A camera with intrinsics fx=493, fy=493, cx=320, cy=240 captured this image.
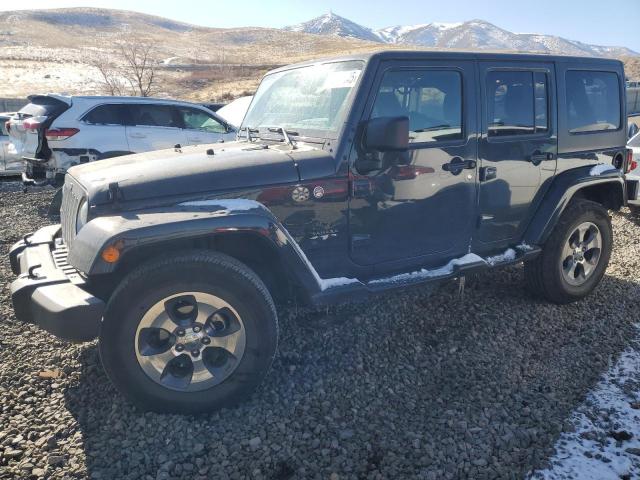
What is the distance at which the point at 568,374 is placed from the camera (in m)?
3.32

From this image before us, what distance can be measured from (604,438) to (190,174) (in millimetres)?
2738

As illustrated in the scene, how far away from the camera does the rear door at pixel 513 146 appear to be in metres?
3.61

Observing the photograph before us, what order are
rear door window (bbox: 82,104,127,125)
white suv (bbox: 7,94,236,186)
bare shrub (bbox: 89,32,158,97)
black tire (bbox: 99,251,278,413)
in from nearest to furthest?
1. black tire (bbox: 99,251,278,413)
2. white suv (bbox: 7,94,236,186)
3. rear door window (bbox: 82,104,127,125)
4. bare shrub (bbox: 89,32,158,97)

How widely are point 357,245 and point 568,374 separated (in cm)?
168

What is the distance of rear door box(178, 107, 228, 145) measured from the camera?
902 cm

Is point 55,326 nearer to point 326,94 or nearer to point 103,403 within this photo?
point 103,403

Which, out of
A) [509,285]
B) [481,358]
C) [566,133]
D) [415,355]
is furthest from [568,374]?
[566,133]

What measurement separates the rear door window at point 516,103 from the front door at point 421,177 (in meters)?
0.22

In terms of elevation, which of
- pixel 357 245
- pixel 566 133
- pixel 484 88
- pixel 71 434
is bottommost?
pixel 71 434

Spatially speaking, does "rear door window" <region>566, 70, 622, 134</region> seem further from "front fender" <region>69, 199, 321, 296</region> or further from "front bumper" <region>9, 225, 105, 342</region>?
"front bumper" <region>9, 225, 105, 342</region>

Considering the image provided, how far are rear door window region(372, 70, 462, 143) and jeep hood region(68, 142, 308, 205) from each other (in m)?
0.63

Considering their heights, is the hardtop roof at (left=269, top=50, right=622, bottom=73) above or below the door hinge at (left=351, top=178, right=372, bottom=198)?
above

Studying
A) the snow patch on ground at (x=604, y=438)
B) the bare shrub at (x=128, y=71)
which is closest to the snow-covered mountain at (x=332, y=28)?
the bare shrub at (x=128, y=71)

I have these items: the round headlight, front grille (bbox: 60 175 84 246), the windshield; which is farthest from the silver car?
→ the round headlight
